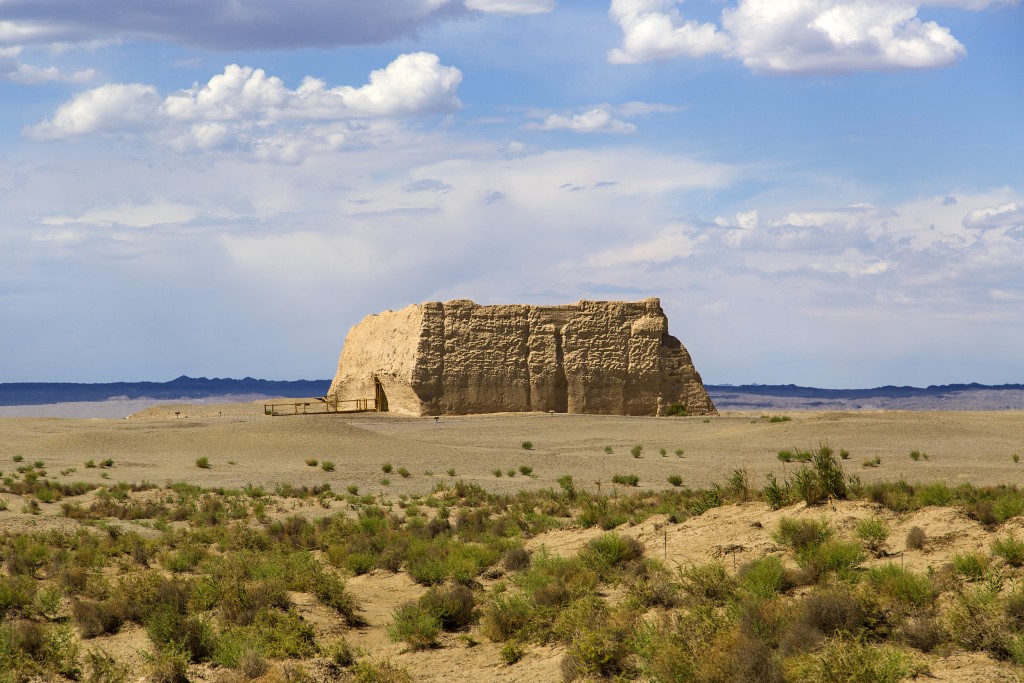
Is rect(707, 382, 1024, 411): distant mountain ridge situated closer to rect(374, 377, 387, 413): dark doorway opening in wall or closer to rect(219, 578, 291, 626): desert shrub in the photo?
rect(374, 377, 387, 413): dark doorway opening in wall

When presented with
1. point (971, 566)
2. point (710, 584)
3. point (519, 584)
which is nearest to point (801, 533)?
point (710, 584)

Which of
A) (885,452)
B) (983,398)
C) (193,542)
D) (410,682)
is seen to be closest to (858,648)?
(410,682)

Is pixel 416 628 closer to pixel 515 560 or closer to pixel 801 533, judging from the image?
pixel 515 560

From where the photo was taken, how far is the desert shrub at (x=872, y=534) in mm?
12914

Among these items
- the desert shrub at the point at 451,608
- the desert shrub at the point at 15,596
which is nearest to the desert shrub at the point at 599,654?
the desert shrub at the point at 451,608

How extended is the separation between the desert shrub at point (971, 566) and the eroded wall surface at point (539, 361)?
40915 millimetres

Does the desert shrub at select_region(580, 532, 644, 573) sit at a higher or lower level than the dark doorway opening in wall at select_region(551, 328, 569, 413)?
lower

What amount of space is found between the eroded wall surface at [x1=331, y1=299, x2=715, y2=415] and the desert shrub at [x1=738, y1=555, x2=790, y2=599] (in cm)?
4003

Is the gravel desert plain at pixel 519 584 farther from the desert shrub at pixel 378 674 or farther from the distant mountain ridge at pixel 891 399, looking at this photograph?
the distant mountain ridge at pixel 891 399

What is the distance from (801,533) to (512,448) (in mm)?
27140

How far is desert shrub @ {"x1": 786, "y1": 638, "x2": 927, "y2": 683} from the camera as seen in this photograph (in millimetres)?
8672

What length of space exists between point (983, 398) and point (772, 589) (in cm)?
15287

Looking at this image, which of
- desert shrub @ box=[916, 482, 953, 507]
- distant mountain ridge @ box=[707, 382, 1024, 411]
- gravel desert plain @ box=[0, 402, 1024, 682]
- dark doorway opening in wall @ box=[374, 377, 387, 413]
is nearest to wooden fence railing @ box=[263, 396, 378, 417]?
dark doorway opening in wall @ box=[374, 377, 387, 413]

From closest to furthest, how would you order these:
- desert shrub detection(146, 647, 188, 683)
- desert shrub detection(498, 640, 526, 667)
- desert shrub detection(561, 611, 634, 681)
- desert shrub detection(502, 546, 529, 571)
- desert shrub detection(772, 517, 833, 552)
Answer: desert shrub detection(561, 611, 634, 681), desert shrub detection(146, 647, 188, 683), desert shrub detection(498, 640, 526, 667), desert shrub detection(772, 517, 833, 552), desert shrub detection(502, 546, 529, 571)
